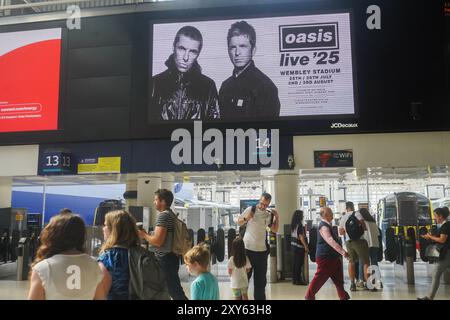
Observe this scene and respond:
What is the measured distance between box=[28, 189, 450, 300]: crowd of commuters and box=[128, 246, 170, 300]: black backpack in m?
0.03

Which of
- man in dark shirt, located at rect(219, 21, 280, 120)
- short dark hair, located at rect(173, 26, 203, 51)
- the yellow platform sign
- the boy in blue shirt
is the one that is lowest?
the boy in blue shirt

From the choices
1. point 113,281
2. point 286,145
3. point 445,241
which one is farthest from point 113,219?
point 445,241

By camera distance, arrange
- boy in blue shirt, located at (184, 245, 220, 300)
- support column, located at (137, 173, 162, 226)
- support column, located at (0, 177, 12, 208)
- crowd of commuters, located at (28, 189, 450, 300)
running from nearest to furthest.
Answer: crowd of commuters, located at (28, 189, 450, 300)
boy in blue shirt, located at (184, 245, 220, 300)
support column, located at (137, 173, 162, 226)
support column, located at (0, 177, 12, 208)

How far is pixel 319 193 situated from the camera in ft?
25.9

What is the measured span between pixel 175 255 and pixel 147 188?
1.78 meters

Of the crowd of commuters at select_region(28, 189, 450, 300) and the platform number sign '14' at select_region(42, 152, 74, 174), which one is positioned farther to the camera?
the platform number sign '14' at select_region(42, 152, 74, 174)

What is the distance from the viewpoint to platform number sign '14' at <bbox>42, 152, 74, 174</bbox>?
521 centimetres

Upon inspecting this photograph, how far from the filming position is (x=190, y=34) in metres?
5.24

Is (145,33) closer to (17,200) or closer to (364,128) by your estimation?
(364,128)

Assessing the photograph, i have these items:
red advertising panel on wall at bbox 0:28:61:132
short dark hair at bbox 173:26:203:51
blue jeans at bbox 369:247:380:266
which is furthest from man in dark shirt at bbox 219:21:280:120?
blue jeans at bbox 369:247:380:266

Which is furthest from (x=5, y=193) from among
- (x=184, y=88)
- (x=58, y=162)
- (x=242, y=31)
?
(x=242, y=31)

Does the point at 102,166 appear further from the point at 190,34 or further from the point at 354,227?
the point at 354,227

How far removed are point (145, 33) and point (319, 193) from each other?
4.42m

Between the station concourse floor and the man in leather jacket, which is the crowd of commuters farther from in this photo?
the man in leather jacket
